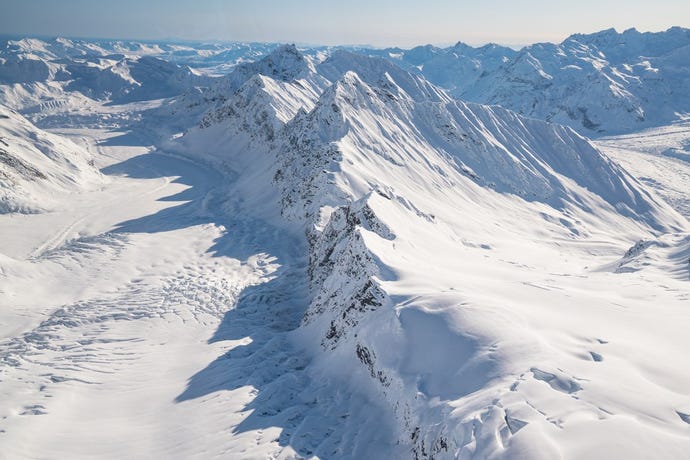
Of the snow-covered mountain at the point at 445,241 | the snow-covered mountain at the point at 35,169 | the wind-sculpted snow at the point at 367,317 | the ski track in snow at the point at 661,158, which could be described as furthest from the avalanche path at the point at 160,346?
the ski track in snow at the point at 661,158

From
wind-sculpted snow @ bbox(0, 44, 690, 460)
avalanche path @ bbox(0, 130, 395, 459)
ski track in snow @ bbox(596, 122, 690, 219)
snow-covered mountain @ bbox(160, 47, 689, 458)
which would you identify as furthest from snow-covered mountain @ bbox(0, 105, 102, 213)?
ski track in snow @ bbox(596, 122, 690, 219)

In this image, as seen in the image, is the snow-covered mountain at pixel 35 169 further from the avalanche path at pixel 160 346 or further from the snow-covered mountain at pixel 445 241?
the snow-covered mountain at pixel 445 241

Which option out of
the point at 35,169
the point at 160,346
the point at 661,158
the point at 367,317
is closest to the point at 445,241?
the point at 367,317

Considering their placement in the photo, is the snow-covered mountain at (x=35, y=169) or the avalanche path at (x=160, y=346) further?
the snow-covered mountain at (x=35, y=169)

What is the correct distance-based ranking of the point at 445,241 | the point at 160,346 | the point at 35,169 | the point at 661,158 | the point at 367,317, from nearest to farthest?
the point at 367,317 → the point at 160,346 → the point at 445,241 → the point at 35,169 → the point at 661,158

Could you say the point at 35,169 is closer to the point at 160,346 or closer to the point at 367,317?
the point at 160,346
